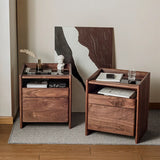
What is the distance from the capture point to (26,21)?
12.8 feet

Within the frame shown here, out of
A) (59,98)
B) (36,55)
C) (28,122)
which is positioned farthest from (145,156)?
(36,55)

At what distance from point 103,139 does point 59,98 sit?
56cm

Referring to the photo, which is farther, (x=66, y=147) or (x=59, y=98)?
(x=59, y=98)

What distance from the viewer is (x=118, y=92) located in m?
3.34

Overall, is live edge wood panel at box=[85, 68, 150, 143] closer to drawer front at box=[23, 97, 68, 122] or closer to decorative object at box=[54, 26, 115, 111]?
drawer front at box=[23, 97, 68, 122]

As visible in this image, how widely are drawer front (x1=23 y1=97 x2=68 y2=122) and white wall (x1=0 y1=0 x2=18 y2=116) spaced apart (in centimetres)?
22

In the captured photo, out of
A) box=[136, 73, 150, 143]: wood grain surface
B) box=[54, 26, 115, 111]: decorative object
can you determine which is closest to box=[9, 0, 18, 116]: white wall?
box=[54, 26, 115, 111]: decorative object

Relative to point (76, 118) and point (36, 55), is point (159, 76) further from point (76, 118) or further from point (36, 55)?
point (36, 55)

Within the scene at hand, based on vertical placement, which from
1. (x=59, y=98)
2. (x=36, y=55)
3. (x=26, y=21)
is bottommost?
(x=59, y=98)

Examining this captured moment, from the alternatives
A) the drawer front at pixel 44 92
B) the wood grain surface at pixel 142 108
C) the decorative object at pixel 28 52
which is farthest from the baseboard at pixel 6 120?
the wood grain surface at pixel 142 108

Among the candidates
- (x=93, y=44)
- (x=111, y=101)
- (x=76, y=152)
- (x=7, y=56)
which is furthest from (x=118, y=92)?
(x=7, y=56)

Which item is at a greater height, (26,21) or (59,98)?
(26,21)

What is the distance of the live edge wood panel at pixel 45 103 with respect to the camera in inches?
139

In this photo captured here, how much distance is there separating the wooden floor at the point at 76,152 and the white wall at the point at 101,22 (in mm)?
1104
